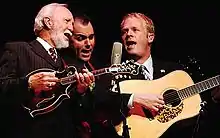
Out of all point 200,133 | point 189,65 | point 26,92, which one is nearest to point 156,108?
point 189,65

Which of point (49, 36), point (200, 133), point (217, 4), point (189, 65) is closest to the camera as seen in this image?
point (49, 36)

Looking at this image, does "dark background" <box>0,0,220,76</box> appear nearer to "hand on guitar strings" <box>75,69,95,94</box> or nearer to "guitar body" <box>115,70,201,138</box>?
"guitar body" <box>115,70,201,138</box>

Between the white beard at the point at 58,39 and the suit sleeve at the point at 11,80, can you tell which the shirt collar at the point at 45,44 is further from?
the suit sleeve at the point at 11,80

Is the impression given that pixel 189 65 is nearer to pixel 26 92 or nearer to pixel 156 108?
pixel 156 108

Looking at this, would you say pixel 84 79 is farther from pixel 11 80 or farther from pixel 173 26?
pixel 173 26

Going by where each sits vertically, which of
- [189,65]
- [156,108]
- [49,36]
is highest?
[49,36]

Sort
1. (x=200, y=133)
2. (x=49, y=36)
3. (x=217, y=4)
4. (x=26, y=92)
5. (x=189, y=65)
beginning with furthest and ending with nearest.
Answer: (x=217, y=4), (x=200, y=133), (x=189, y=65), (x=49, y=36), (x=26, y=92)

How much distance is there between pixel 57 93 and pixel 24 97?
227 millimetres

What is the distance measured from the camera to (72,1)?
13.1 ft

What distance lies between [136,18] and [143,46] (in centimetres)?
26

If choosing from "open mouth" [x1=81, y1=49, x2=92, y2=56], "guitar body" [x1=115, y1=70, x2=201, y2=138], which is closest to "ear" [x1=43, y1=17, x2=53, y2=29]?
→ "open mouth" [x1=81, y1=49, x2=92, y2=56]

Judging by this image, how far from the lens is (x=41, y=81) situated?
2.78 meters

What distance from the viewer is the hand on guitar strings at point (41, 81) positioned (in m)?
2.78

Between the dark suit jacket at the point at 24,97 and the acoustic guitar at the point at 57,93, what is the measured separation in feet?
0.14
